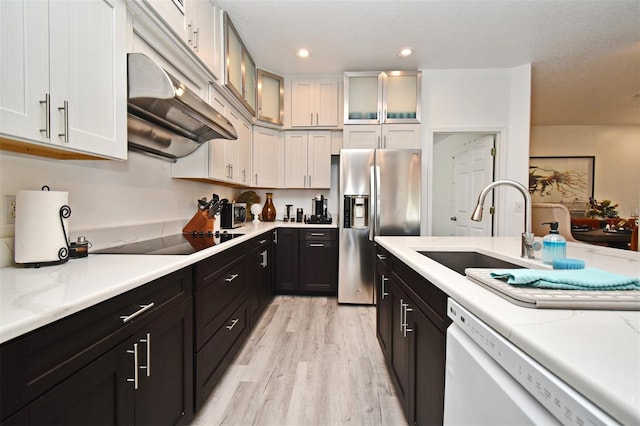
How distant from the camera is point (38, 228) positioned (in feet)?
3.49

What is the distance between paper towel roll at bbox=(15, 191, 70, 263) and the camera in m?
1.04

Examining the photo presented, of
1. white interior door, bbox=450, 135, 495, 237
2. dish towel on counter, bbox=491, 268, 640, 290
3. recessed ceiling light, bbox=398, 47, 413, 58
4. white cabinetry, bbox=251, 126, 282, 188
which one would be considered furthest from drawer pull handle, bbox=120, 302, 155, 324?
white interior door, bbox=450, 135, 495, 237

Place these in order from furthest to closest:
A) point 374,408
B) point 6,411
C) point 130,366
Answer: point 374,408
point 130,366
point 6,411

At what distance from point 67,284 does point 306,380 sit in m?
1.47

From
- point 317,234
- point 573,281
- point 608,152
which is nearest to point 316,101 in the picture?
point 317,234

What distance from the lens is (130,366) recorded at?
95cm

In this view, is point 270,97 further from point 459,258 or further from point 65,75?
point 459,258

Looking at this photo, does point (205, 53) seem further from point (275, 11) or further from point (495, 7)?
point (495, 7)

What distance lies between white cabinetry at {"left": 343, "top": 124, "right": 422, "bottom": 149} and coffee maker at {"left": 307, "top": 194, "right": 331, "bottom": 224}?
30.1 inches

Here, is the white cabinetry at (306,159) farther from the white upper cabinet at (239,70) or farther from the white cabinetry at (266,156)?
the white upper cabinet at (239,70)

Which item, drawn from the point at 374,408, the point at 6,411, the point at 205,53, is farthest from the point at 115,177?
the point at 374,408

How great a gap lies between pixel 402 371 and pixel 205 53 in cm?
241

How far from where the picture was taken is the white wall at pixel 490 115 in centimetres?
338

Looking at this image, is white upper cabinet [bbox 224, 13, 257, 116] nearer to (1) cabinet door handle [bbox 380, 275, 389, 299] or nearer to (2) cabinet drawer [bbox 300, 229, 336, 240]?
(2) cabinet drawer [bbox 300, 229, 336, 240]
